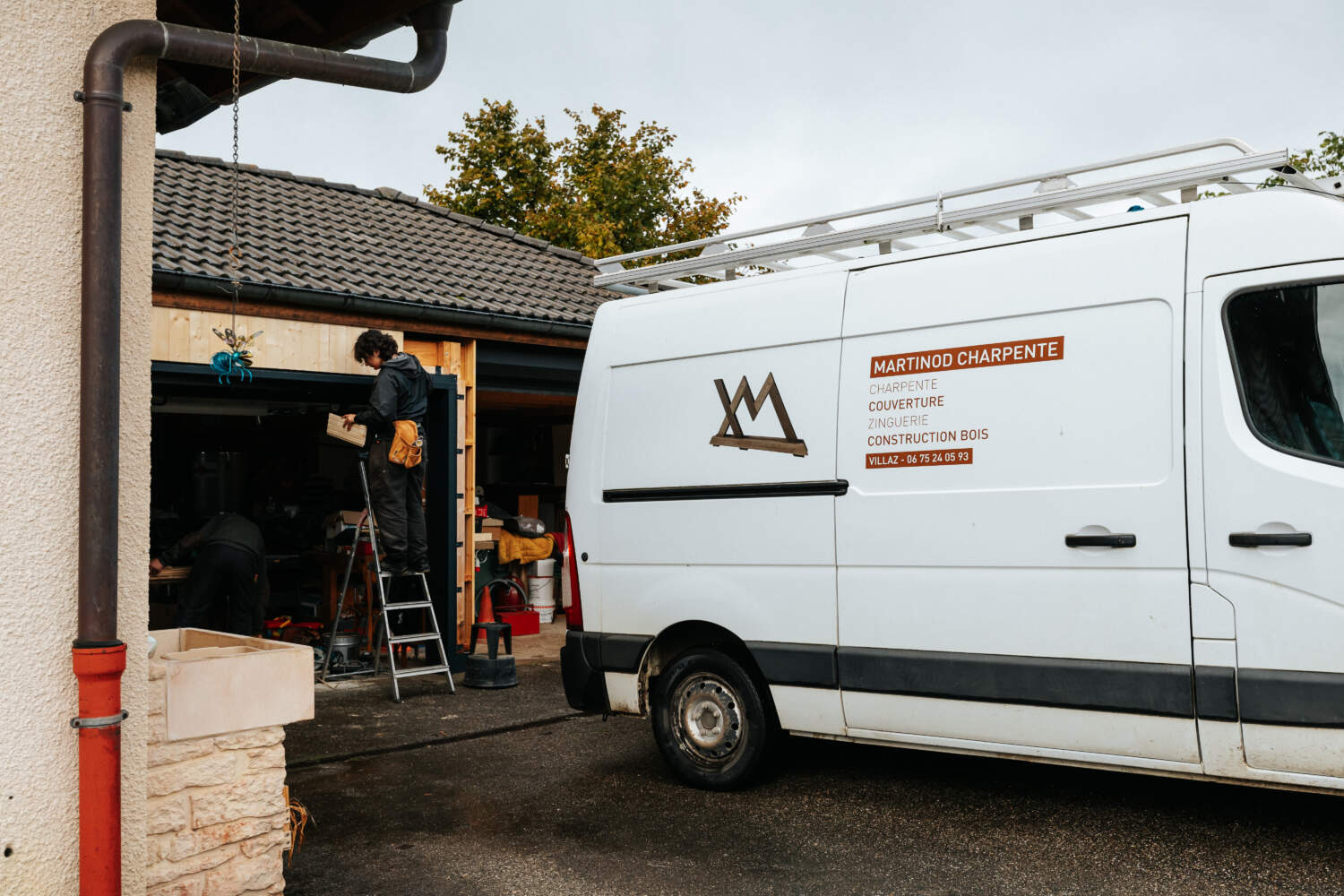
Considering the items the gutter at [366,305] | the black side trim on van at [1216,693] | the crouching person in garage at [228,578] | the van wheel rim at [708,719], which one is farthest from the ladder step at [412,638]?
the black side trim on van at [1216,693]

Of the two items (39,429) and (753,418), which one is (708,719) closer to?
(753,418)

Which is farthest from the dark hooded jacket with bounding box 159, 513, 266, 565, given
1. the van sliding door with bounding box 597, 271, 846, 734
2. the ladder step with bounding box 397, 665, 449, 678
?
the van sliding door with bounding box 597, 271, 846, 734

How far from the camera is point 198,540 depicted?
8398 millimetres

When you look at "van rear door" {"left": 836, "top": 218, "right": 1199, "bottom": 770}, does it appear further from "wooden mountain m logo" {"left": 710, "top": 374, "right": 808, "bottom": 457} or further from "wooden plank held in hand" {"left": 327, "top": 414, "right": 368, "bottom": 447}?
"wooden plank held in hand" {"left": 327, "top": 414, "right": 368, "bottom": 447}

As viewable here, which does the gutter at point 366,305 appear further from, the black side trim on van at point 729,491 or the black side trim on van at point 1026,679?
the black side trim on van at point 1026,679

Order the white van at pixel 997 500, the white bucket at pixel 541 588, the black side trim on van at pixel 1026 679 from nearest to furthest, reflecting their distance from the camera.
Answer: the white van at pixel 997 500, the black side trim on van at pixel 1026 679, the white bucket at pixel 541 588

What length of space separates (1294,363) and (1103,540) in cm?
92

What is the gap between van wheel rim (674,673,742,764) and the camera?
18.0ft

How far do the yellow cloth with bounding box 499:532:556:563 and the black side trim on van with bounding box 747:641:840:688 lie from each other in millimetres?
6676

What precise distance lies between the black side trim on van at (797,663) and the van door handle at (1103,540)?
3.91ft

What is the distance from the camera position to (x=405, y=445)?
A: 8539mm

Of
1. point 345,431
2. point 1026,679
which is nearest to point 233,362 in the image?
point 345,431

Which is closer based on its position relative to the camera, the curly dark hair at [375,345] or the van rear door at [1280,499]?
the van rear door at [1280,499]

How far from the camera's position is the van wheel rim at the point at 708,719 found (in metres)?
5.48
